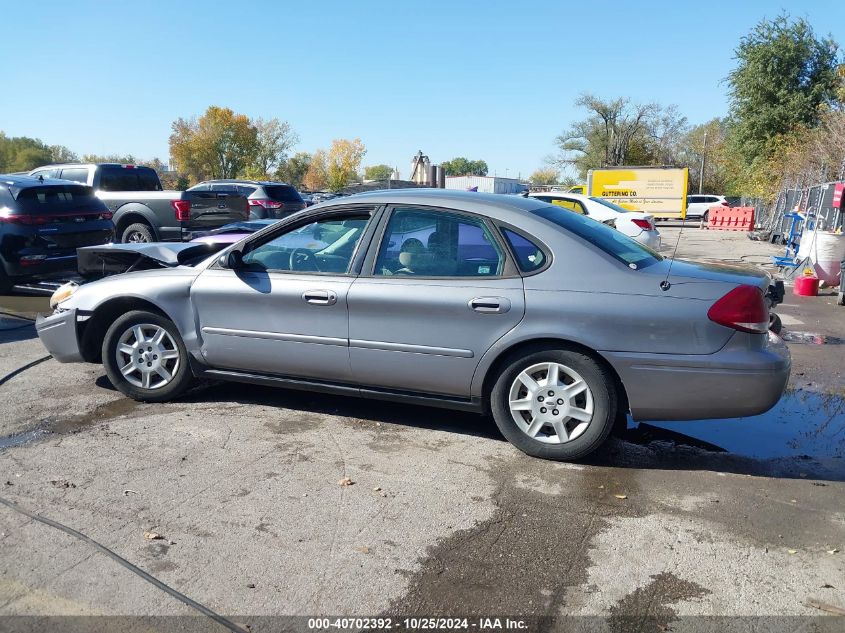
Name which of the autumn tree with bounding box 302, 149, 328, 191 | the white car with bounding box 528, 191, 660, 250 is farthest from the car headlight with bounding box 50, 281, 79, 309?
the autumn tree with bounding box 302, 149, 328, 191

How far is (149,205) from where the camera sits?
1381 centimetres

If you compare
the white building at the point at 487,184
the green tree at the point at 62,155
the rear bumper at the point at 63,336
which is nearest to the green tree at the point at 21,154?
the green tree at the point at 62,155

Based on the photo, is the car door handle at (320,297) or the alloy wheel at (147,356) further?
the alloy wheel at (147,356)

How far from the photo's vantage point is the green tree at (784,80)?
103 feet

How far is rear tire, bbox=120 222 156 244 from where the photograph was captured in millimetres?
13992

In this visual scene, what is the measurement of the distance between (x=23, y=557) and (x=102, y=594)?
1.86 ft

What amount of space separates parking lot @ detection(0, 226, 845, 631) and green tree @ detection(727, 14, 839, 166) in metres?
30.6

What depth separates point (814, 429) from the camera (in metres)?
5.20

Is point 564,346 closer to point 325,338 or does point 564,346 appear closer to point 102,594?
point 325,338

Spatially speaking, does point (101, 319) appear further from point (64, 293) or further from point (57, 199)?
point (57, 199)

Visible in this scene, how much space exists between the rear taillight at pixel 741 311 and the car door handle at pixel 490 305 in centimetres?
118

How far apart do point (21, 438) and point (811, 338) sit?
313 inches

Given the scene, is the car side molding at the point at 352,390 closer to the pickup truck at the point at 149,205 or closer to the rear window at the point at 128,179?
the pickup truck at the point at 149,205

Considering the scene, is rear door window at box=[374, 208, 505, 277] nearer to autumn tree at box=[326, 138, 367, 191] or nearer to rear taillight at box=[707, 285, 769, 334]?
rear taillight at box=[707, 285, 769, 334]
